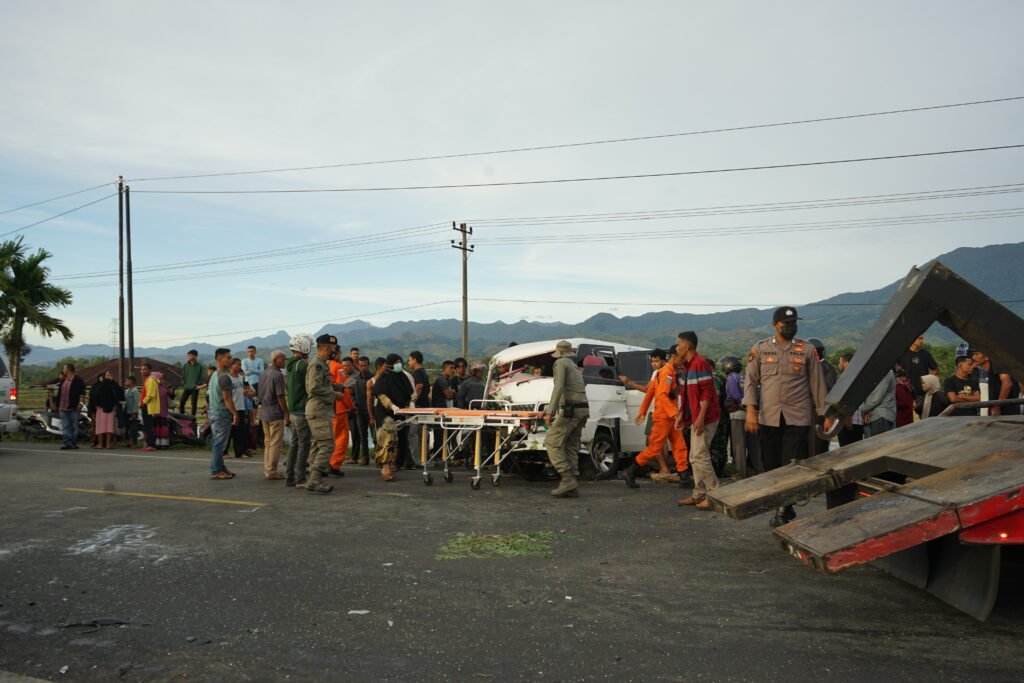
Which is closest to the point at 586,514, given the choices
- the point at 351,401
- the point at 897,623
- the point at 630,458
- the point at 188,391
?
the point at 897,623

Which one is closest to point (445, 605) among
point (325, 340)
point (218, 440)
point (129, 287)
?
point (325, 340)

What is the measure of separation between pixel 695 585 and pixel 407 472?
7.30 metres

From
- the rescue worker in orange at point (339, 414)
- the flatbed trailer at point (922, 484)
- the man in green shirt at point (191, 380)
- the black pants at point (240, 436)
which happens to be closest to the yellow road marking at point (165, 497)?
the rescue worker in orange at point (339, 414)

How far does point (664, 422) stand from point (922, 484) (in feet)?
18.9

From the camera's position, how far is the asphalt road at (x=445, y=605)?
3932 millimetres

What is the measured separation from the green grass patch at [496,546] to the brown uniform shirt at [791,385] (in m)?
2.48

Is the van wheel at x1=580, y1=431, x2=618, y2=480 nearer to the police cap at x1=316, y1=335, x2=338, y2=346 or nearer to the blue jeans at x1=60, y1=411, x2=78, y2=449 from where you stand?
the police cap at x1=316, y1=335, x2=338, y2=346

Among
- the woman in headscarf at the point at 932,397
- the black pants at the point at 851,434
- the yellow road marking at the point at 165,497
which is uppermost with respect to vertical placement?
the woman in headscarf at the point at 932,397

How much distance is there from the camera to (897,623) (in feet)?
14.9

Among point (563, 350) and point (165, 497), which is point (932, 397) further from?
point (165, 497)

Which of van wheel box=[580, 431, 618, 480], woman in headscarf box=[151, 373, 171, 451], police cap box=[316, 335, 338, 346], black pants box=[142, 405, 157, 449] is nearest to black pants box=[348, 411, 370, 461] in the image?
police cap box=[316, 335, 338, 346]

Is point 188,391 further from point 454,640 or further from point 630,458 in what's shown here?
point 454,640

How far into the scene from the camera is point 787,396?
23.9 feet

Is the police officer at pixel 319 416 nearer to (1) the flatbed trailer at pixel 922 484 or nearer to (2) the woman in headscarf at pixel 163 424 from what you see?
(1) the flatbed trailer at pixel 922 484
